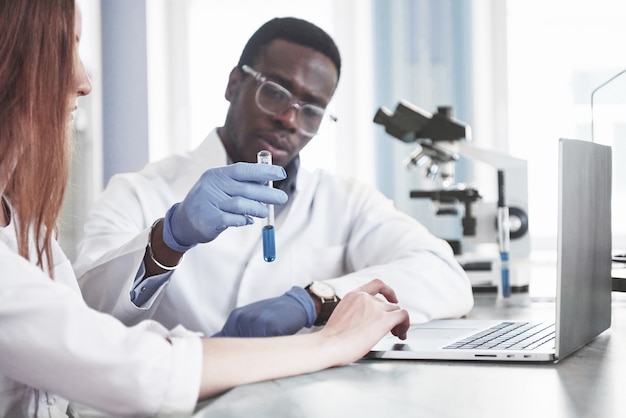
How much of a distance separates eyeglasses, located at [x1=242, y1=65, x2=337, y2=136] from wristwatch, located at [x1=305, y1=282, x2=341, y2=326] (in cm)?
68

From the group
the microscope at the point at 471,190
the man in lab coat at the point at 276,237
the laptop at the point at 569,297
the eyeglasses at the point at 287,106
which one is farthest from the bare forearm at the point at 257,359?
the microscope at the point at 471,190

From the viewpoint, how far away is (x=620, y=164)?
11.9 ft

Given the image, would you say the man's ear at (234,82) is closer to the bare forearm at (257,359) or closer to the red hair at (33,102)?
the red hair at (33,102)

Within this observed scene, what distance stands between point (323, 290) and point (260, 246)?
1.66ft

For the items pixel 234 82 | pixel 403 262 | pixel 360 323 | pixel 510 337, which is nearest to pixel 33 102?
pixel 360 323

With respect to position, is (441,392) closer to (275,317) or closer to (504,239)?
(275,317)

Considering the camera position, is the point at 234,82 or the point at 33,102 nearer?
the point at 33,102

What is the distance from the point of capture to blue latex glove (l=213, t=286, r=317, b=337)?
116cm

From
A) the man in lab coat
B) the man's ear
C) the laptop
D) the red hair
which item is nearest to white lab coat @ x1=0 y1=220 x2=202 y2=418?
the red hair

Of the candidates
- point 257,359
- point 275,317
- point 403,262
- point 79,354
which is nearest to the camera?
point 79,354

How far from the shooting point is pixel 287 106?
1874 millimetres

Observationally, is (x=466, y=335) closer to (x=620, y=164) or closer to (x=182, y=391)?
(x=182, y=391)

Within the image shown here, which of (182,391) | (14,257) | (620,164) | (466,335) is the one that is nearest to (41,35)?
(14,257)

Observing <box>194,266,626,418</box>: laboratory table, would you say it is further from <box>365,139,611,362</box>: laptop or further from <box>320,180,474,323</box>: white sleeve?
<box>320,180,474,323</box>: white sleeve
